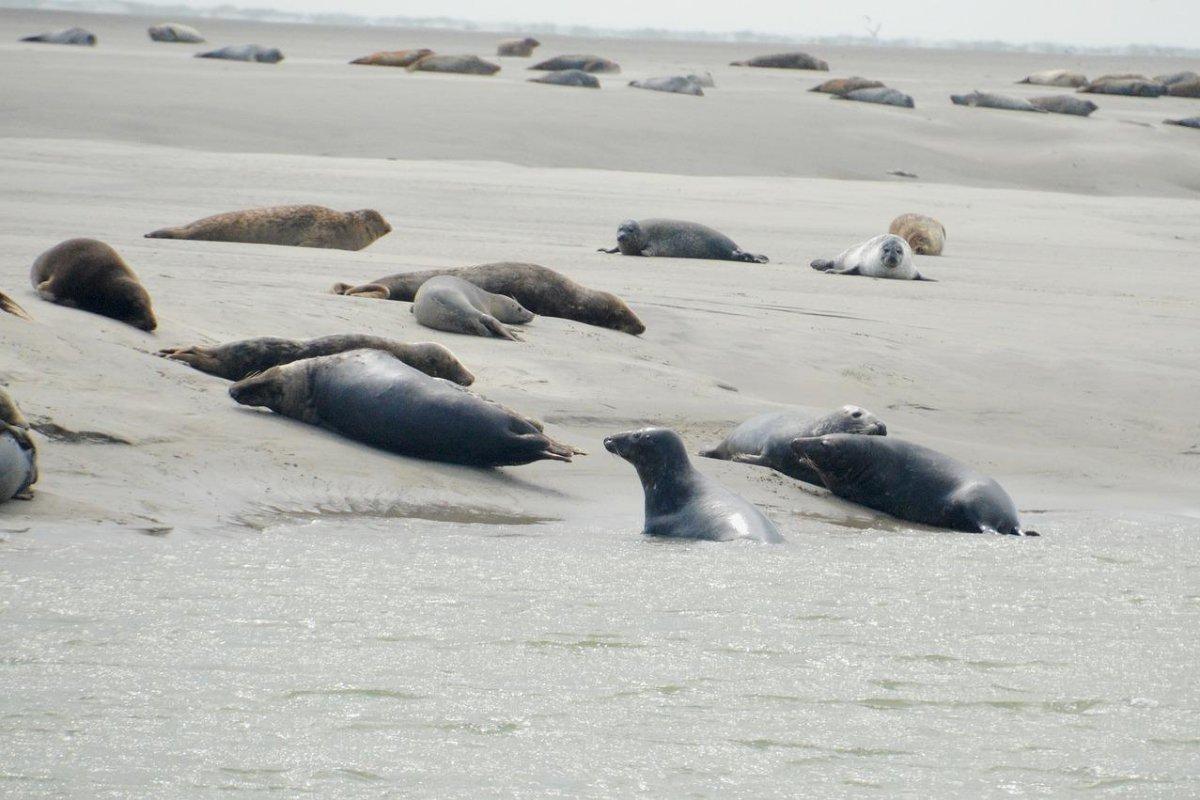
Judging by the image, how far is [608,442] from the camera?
4957 millimetres

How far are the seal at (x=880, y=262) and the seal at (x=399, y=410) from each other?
4.22 metres

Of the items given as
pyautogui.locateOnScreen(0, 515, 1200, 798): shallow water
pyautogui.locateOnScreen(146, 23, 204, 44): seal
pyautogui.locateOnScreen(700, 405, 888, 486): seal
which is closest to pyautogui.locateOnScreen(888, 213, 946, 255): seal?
pyautogui.locateOnScreen(700, 405, 888, 486): seal

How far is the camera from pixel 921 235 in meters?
10.1

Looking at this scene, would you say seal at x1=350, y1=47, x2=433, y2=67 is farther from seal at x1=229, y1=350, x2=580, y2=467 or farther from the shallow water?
the shallow water

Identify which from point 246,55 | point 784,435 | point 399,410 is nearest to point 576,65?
point 246,55

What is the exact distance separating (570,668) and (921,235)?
24.5 ft

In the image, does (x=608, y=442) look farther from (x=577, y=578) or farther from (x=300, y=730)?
(x=300, y=730)

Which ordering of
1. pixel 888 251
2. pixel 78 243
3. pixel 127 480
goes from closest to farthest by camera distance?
pixel 127 480 < pixel 78 243 < pixel 888 251

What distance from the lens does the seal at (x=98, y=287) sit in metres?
5.78

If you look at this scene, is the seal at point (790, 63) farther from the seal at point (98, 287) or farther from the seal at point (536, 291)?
the seal at point (98, 287)

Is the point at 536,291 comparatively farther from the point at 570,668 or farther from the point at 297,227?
the point at 570,668

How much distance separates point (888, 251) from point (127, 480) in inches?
215

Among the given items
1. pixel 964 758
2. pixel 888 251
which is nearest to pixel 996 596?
pixel 964 758

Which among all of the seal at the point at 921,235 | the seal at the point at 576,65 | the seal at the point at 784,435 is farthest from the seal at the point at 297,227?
the seal at the point at 576,65
